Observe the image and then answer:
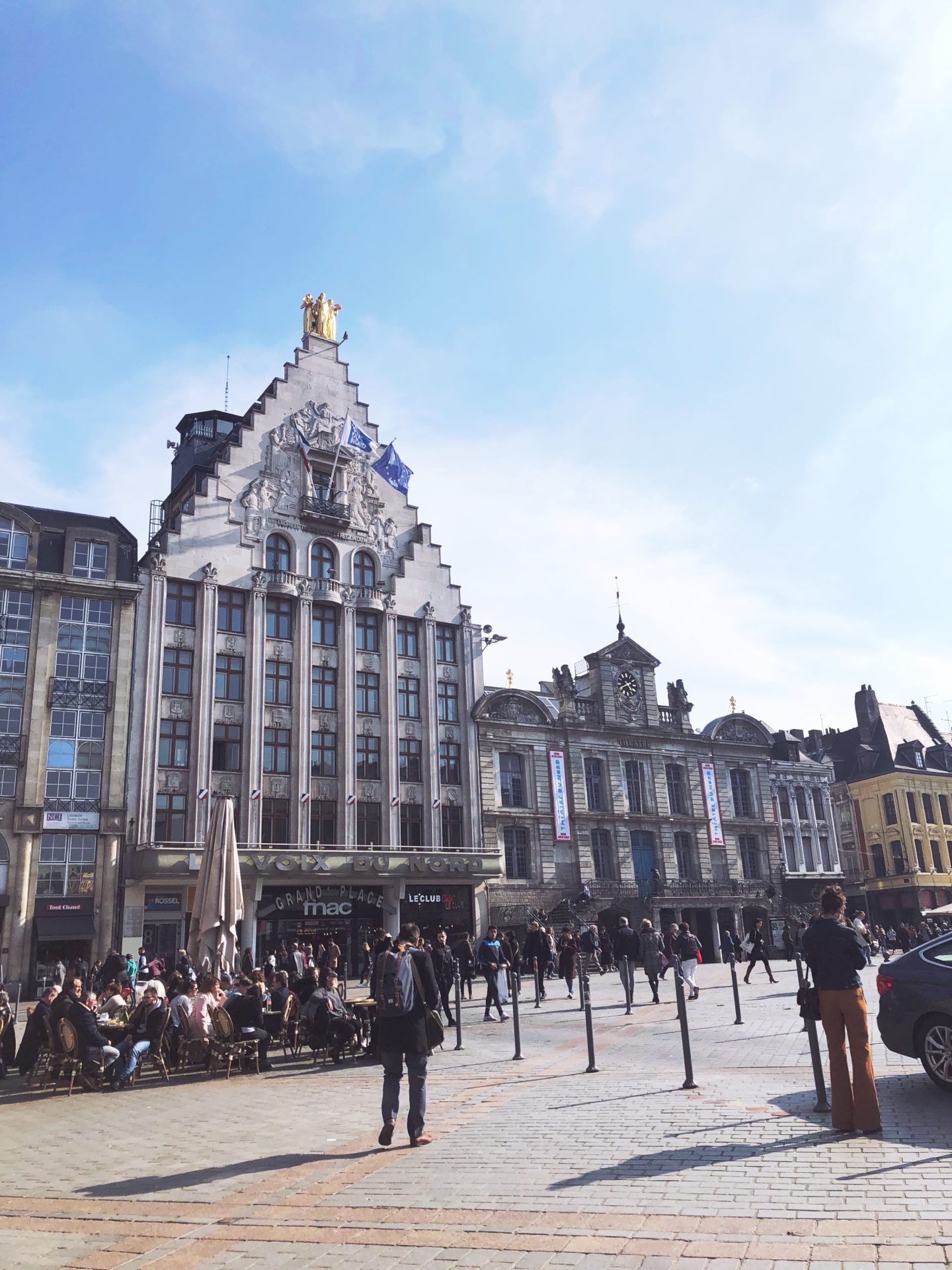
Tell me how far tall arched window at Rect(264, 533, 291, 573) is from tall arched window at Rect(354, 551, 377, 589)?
3183mm

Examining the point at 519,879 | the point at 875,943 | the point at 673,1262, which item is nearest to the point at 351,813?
the point at 519,879

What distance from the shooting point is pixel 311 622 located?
132 ft

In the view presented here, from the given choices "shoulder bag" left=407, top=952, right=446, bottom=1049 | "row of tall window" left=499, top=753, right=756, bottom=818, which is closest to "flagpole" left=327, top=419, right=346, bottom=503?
"row of tall window" left=499, top=753, right=756, bottom=818

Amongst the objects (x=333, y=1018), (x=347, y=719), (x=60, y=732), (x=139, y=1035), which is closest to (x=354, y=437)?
(x=347, y=719)

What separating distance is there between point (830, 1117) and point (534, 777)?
3645cm

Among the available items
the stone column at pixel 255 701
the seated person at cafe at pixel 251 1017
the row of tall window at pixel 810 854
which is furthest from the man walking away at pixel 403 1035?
the row of tall window at pixel 810 854

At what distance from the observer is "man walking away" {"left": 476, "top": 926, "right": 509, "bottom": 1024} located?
794 inches

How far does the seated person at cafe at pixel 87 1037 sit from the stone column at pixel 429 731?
90.4 ft

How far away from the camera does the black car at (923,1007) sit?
30.4 ft

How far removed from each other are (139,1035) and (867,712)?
62.4 metres

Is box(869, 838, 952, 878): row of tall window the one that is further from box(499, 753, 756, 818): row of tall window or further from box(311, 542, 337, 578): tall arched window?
box(311, 542, 337, 578): tall arched window

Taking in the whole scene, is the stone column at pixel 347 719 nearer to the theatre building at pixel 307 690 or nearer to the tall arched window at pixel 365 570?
the theatre building at pixel 307 690

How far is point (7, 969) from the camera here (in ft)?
101

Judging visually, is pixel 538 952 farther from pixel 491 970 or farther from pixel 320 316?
pixel 320 316
